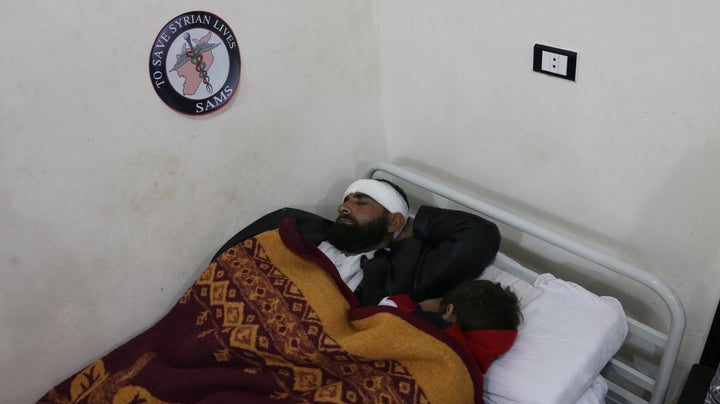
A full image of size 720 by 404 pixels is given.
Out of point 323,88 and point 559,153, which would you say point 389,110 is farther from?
point 559,153

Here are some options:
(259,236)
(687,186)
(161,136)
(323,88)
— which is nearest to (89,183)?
(161,136)

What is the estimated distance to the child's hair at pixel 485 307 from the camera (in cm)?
158

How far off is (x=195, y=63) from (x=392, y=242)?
0.81 metres

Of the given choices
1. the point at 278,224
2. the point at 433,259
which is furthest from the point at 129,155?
the point at 433,259

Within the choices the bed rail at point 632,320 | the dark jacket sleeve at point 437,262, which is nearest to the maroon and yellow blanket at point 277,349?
the dark jacket sleeve at point 437,262

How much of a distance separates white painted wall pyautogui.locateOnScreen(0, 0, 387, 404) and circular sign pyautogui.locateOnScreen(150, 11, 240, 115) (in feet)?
0.09

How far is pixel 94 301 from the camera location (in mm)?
1743

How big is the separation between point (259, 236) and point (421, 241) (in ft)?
1.60

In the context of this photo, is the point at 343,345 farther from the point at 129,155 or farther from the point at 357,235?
the point at 129,155

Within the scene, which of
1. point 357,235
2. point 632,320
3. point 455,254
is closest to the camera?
point 632,320

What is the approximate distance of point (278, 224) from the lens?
198 cm

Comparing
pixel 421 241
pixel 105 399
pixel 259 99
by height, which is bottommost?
pixel 105 399

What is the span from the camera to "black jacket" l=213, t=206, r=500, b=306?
5.81 ft

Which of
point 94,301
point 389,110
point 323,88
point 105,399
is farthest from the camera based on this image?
point 389,110
